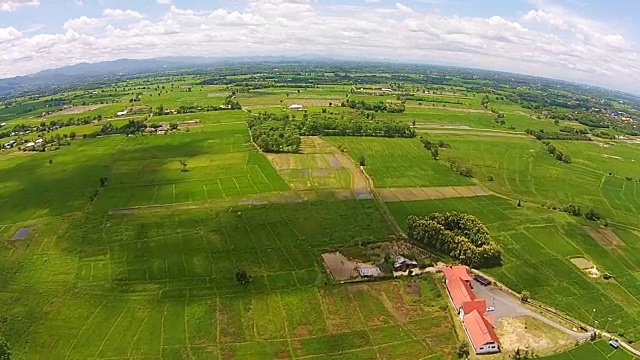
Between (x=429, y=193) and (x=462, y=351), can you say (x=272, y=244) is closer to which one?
(x=462, y=351)

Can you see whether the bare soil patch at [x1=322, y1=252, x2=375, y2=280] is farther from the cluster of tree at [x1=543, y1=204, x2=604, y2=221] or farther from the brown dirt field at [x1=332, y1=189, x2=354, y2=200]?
the cluster of tree at [x1=543, y1=204, x2=604, y2=221]

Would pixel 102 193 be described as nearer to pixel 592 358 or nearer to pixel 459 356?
pixel 459 356

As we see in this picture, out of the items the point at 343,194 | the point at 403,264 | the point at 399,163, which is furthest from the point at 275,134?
the point at 403,264

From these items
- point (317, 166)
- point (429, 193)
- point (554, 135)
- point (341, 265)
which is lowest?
point (341, 265)

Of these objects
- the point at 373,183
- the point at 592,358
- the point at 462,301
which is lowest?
the point at 592,358

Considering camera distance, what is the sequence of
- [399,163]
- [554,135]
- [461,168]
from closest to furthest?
1. [461,168]
2. [399,163]
3. [554,135]

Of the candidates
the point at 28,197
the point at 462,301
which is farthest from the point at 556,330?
the point at 28,197

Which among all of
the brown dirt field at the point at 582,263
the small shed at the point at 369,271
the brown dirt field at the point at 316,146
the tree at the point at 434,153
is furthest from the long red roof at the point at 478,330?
the brown dirt field at the point at 316,146
